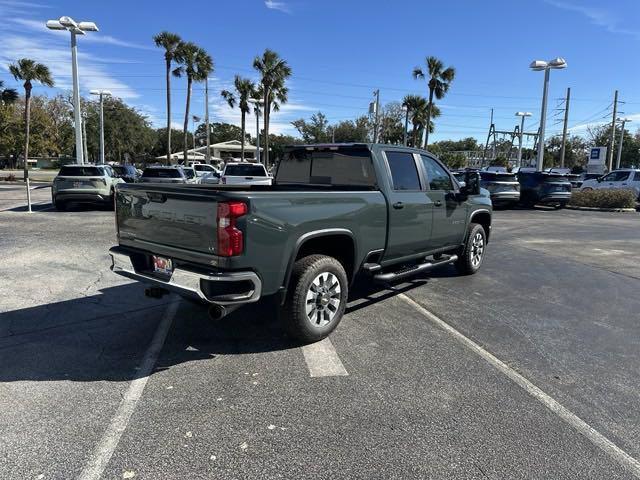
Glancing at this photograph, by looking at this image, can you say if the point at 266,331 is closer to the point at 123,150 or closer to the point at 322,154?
the point at 322,154

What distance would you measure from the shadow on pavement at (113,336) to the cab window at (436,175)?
170 cm

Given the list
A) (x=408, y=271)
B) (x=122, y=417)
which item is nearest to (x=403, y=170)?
(x=408, y=271)

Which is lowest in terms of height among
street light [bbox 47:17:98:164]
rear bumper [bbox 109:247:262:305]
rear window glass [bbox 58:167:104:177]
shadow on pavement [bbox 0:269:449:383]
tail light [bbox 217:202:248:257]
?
shadow on pavement [bbox 0:269:449:383]

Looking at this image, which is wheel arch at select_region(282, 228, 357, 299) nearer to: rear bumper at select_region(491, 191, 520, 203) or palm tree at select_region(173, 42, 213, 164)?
rear bumper at select_region(491, 191, 520, 203)

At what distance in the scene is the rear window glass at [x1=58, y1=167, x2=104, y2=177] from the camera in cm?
1518

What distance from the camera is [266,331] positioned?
501 cm

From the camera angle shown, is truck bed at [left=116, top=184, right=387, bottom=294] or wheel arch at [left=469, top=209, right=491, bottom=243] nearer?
truck bed at [left=116, top=184, right=387, bottom=294]

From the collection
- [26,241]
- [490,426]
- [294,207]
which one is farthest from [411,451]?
[26,241]

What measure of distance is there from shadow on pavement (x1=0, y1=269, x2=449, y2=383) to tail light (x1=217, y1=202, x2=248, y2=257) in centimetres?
90

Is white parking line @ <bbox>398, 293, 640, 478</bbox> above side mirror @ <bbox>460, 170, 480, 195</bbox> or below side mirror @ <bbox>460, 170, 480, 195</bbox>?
below

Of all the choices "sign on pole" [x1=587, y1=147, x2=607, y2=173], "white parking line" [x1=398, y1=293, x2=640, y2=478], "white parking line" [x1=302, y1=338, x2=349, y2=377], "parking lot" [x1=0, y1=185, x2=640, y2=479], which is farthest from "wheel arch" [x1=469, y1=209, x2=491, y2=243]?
"sign on pole" [x1=587, y1=147, x2=607, y2=173]

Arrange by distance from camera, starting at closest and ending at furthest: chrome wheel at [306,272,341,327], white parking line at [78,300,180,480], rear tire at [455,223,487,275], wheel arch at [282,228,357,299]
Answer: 1. white parking line at [78,300,180,480]
2. wheel arch at [282,228,357,299]
3. chrome wheel at [306,272,341,327]
4. rear tire at [455,223,487,275]

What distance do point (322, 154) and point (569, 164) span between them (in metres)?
99.6

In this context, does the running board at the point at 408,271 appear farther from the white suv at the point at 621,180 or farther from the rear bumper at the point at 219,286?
the white suv at the point at 621,180
